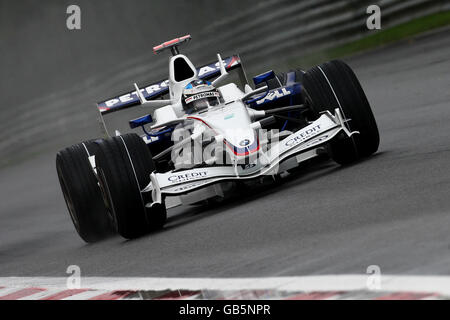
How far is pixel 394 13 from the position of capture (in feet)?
65.3

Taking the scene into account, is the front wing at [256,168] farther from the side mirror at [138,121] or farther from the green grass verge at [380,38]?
the green grass verge at [380,38]

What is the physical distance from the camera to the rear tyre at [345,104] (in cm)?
903

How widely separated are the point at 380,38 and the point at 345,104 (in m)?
11.5

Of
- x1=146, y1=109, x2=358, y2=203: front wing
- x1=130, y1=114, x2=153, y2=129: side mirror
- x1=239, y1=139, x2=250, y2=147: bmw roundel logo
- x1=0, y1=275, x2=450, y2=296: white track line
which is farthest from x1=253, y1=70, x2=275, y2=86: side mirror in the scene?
x1=0, y1=275, x2=450, y2=296: white track line

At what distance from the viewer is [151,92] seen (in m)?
11.4

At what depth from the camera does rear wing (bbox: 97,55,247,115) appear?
11070 mm

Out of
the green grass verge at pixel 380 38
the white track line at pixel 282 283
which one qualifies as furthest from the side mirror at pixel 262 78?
the green grass verge at pixel 380 38

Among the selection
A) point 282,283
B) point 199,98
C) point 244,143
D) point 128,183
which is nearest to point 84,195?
point 128,183

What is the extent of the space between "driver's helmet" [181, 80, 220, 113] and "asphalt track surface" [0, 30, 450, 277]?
109 centimetres

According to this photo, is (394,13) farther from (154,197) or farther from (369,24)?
(154,197)

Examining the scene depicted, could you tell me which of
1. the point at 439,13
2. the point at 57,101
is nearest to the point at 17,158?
the point at 57,101

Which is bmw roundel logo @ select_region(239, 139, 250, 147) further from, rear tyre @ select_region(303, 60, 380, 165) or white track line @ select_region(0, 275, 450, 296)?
white track line @ select_region(0, 275, 450, 296)

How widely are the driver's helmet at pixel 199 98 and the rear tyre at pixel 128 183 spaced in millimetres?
1511

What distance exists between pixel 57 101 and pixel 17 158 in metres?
2.07
